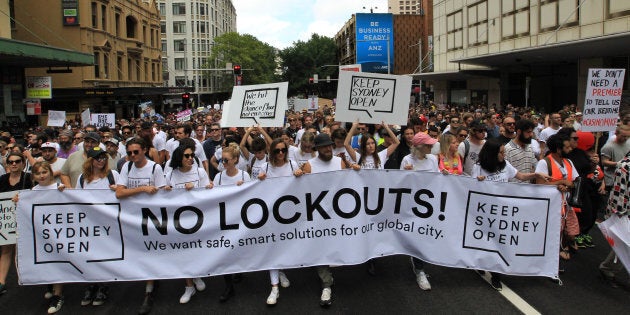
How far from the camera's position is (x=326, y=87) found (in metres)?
92.2

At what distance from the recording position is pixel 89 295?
5359mm

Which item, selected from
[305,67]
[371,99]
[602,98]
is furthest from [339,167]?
[305,67]

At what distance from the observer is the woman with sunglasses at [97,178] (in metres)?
5.38

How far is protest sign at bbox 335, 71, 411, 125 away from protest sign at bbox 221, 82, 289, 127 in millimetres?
875

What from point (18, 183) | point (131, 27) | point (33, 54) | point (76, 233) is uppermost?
point (131, 27)

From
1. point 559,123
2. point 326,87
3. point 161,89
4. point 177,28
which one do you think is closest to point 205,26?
point 177,28

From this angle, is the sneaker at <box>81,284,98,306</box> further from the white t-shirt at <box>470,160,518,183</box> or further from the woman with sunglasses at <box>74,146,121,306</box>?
the white t-shirt at <box>470,160,518,183</box>

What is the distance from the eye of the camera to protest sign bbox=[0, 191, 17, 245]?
18.8ft

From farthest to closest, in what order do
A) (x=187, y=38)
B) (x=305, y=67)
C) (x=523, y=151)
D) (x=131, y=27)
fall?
1. (x=187, y=38)
2. (x=305, y=67)
3. (x=131, y=27)
4. (x=523, y=151)

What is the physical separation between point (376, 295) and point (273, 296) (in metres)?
1.08

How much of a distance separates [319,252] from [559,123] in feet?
21.4

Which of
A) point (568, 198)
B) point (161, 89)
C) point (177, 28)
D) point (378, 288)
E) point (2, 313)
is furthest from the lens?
point (177, 28)

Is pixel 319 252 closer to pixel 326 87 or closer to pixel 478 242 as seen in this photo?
pixel 478 242

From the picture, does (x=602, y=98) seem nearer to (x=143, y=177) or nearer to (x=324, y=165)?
(x=324, y=165)
